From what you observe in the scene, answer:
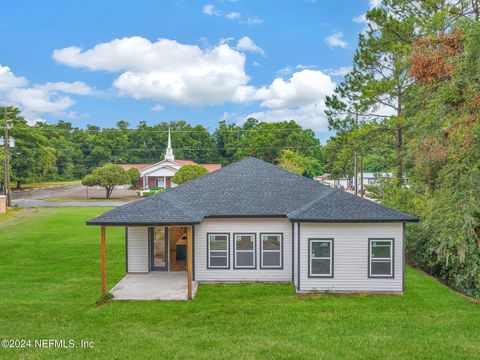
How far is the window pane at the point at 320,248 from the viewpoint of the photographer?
1223cm

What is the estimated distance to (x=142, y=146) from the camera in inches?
3462

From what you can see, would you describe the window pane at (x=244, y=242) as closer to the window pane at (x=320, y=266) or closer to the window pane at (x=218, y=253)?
the window pane at (x=218, y=253)

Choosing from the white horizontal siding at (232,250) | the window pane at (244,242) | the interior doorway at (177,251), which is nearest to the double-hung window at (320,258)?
the white horizontal siding at (232,250)

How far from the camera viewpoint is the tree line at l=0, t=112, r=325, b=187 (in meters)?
53.9

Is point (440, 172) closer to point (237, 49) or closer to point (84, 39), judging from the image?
point (237, 49)

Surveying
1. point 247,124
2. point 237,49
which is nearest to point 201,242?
point 237,49

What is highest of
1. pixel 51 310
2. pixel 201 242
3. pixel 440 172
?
pixel 440 172

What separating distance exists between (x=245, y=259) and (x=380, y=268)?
15.1 ft

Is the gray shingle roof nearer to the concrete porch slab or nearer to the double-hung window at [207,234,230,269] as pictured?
the double-hung window at [207,234,230,269]

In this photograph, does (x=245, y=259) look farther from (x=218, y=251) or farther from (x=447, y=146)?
(x=447, y=146)

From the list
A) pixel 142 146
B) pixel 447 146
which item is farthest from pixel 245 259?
pixel 142 146

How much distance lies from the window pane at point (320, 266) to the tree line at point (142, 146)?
114 ft

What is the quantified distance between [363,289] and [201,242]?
227 inches

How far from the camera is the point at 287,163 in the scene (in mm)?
46812
